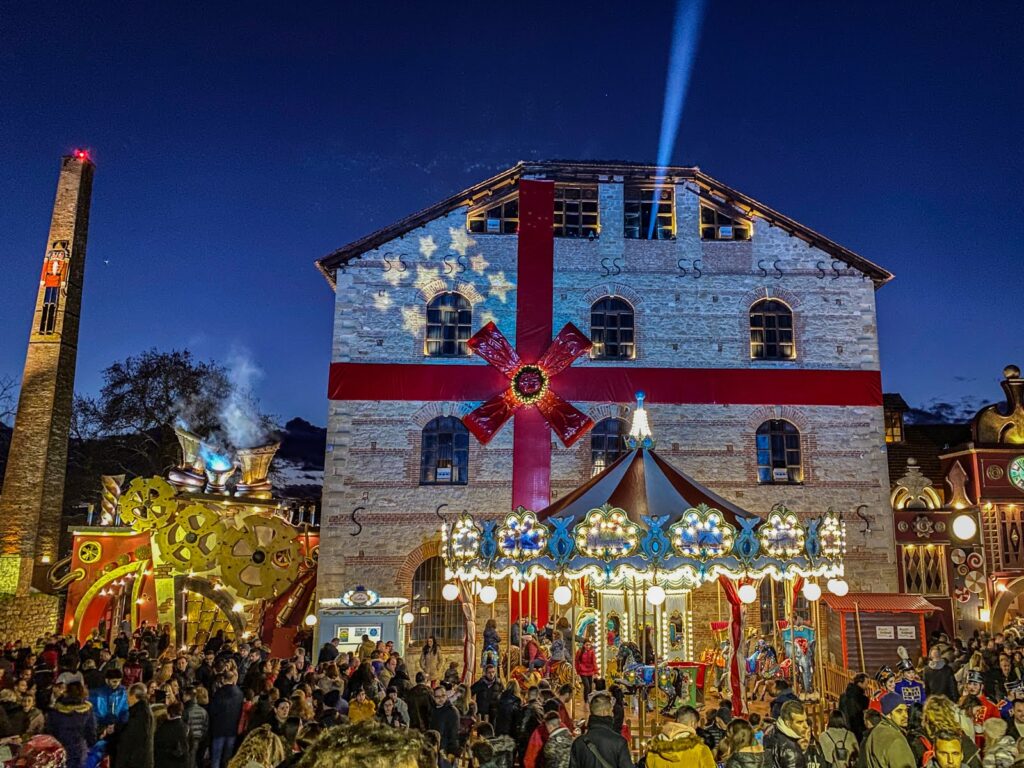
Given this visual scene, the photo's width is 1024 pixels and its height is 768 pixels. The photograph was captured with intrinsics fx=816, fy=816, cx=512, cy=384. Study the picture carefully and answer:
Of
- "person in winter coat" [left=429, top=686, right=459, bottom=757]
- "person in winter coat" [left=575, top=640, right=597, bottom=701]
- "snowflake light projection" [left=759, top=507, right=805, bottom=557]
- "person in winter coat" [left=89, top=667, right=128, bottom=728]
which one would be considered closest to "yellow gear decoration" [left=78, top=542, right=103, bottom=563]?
"person in winter coat" [left=89, top=667, right=128, bottom=728]

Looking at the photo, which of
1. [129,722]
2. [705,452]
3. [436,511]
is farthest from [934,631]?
[129,722]

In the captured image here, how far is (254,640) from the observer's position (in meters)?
16.0

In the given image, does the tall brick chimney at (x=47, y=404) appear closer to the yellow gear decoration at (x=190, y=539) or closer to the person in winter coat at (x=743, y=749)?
the yellow gear decoration at (x=190, y=539)

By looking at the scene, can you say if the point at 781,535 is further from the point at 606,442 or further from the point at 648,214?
the point at 648,214

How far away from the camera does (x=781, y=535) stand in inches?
508

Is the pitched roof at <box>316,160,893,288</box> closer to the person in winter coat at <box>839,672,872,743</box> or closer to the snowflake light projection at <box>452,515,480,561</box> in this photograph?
the snowflake light projection at <box>452,515,480,561</box>

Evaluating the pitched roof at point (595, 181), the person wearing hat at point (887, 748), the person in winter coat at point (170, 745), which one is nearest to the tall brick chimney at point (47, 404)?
the pitched roof at point (595, 181)

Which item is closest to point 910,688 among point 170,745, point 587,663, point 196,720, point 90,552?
point 587,663

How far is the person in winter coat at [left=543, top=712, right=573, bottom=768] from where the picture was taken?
7617mm

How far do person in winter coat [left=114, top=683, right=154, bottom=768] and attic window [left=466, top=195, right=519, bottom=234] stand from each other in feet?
48.0

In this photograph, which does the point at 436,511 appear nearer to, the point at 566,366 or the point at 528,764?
the point at 566,366

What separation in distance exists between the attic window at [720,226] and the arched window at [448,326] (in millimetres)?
6298

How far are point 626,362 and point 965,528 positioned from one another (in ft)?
29.0

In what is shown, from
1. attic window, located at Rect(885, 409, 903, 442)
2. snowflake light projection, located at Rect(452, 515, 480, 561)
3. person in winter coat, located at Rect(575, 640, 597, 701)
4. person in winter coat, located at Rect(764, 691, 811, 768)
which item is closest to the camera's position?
person in winter coat, located at Rect(764, 691, 811, 768)
